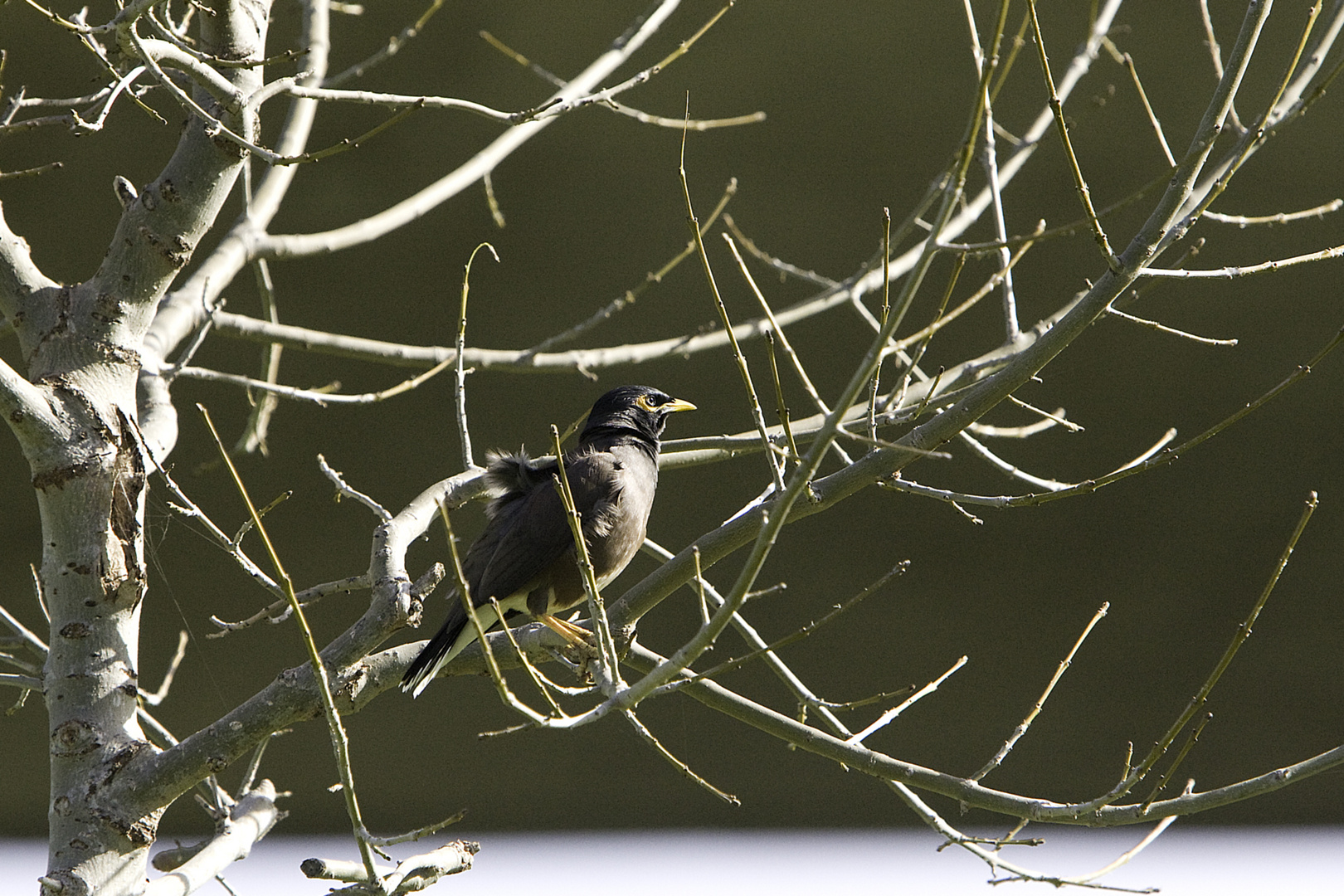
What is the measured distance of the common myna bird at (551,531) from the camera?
3.16m

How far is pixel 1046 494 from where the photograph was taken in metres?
2.12

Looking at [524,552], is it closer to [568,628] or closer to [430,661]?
[568,628]

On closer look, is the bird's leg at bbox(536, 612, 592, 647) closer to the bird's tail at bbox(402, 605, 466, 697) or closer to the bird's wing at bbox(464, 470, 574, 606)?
the bird's wing at bbox(464, 470, 574, 606)

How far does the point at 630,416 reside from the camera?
12.2 ft

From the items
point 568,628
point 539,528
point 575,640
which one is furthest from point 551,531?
point 575,640

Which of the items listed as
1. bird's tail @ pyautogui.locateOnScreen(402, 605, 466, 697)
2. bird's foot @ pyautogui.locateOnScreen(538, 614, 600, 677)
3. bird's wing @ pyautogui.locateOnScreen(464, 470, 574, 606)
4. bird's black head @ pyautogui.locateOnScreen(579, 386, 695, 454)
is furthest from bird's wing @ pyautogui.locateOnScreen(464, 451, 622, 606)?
bird's tail @ pyautogui.locateOnScreen(402, 605, 466, 697)

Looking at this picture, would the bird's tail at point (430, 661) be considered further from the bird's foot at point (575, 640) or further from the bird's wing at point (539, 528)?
the bird's wing at point (539, 528)

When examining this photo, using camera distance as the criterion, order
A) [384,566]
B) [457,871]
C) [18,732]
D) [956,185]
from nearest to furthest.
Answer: [956,185]
[457,871]
[384,566]
[18,732]

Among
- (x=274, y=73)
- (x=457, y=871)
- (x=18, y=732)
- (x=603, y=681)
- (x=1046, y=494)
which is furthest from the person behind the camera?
(x=18, y=732)

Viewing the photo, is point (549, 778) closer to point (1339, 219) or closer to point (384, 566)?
point (384, 566)

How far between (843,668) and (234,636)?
312 centimetres

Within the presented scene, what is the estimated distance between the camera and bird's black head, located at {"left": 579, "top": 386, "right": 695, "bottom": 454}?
3629 millimetres

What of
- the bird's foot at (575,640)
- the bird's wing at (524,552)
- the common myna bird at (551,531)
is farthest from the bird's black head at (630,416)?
the bird's foot at (575,640)

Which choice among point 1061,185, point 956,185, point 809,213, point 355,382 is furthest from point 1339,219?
point 355,382
